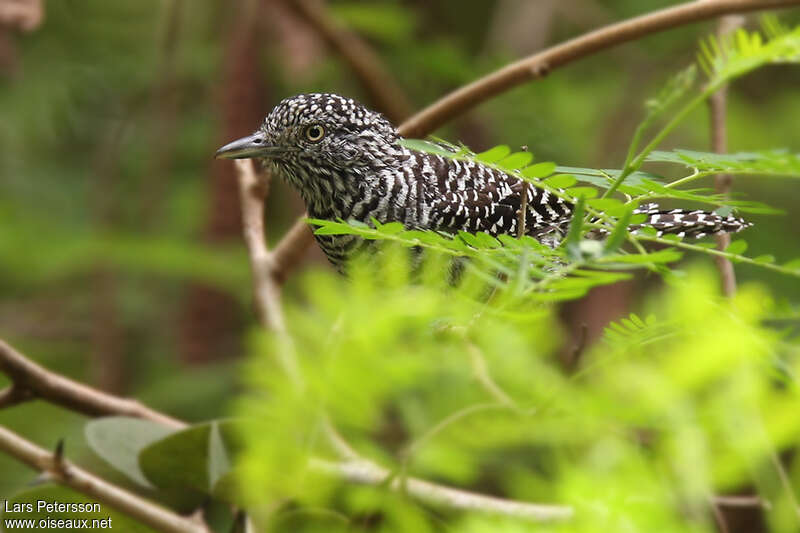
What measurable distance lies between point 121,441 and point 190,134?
3.60m

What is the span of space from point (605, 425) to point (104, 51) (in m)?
4.46

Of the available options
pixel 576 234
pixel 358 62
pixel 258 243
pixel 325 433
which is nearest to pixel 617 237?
pixel 576 234

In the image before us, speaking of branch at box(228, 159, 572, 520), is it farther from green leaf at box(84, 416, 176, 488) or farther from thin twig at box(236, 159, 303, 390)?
green leaf at box(84, 416, 176, 488)

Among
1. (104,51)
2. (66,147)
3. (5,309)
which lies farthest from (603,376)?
(66,147)

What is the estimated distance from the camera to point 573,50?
2.33 meters

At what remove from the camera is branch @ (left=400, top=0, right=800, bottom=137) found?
6.83 feet

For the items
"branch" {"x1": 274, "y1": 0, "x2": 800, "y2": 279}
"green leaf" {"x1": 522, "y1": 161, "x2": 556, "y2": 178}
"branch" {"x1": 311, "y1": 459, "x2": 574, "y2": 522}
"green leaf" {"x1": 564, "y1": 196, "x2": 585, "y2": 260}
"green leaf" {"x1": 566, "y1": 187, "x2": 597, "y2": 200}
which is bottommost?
"branch" {"x1": 311, "y1": 459, "x2": 574, "y2": 522}

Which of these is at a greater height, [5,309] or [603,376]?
[603,376]

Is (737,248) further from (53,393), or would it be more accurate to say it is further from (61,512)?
(53,393)

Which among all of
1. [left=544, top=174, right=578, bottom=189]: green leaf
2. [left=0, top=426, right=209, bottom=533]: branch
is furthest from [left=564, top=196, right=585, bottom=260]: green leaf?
[left=0, top=426, right=209, bottom=533]: branch

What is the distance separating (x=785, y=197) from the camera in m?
5.13

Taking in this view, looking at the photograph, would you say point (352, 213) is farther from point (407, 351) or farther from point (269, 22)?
point (269, 22)

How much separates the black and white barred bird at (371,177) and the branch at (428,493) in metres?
0.70

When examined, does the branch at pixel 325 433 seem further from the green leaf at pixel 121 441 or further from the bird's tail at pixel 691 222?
the bird's tail at pixel 691 222
